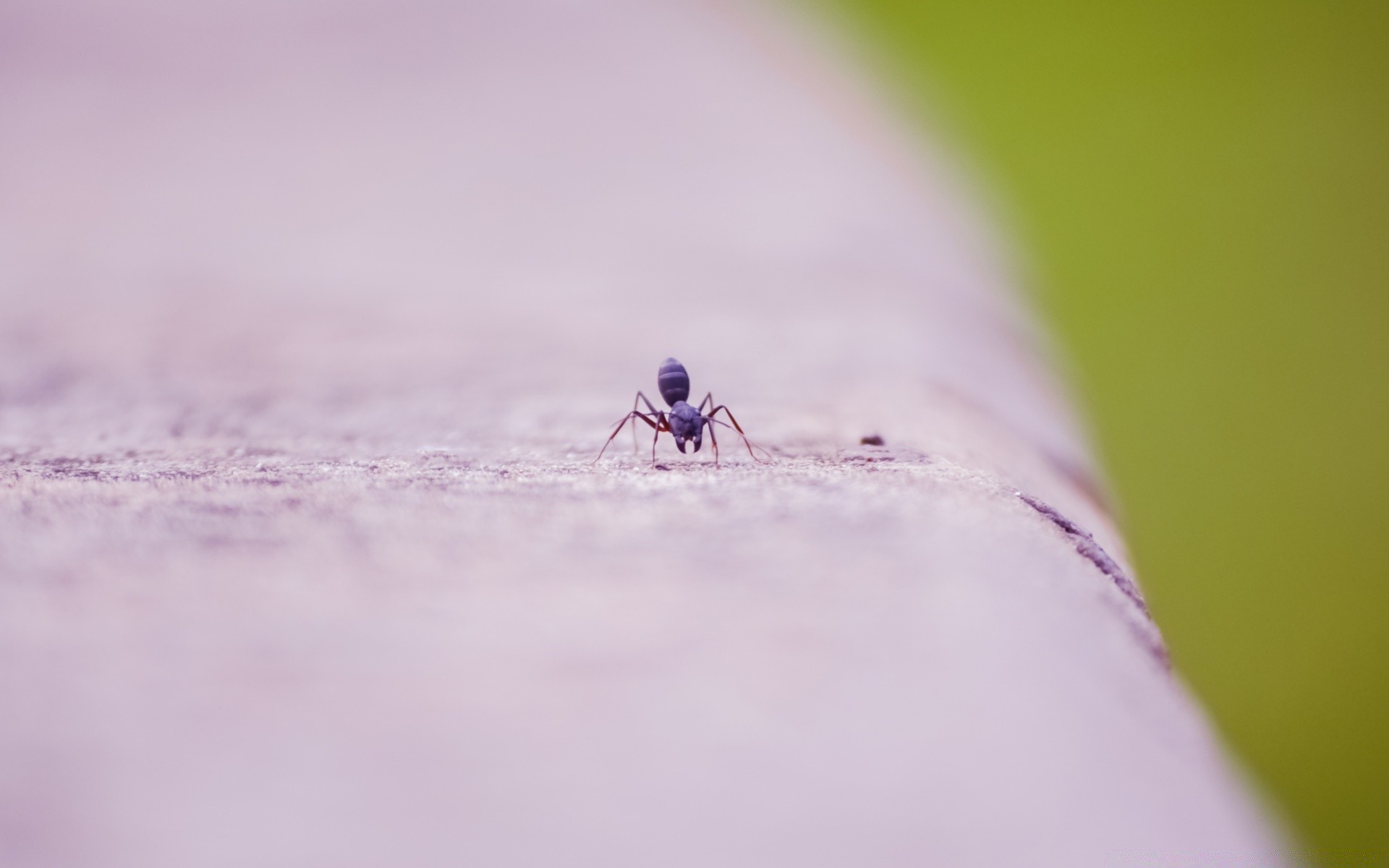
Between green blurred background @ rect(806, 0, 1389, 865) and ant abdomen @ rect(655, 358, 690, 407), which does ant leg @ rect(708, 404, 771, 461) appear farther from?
green blurred background @ rect(806, 0, 1389, 865)

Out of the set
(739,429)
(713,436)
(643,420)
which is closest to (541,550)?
(713,436)

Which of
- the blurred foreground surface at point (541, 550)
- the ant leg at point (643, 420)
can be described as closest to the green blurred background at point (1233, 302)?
the blurred foreground surface at point (541, 550)

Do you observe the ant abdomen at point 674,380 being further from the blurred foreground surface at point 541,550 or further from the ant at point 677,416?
the blurred foreground surface at point 541,550

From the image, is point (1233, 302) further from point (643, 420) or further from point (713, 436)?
point (713, 436)

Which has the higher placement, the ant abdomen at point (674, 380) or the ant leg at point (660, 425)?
the ant abdomen at point (674, 380)

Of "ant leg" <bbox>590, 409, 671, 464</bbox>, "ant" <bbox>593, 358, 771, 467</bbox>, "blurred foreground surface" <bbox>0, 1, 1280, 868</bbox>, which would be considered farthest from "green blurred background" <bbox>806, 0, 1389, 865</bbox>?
"ant leg" <bbox>590, 409, 671, 464</bbox>
